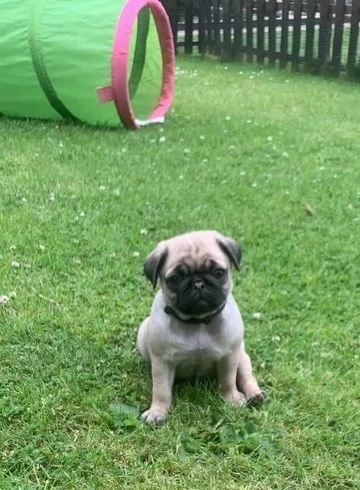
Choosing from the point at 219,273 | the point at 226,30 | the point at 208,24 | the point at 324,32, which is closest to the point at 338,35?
the point at 324,32

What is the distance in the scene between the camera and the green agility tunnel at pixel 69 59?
828 cm

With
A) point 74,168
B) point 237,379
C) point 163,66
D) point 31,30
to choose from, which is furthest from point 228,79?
point 237,379

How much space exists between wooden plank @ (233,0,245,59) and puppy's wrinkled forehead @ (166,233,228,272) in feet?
40.0

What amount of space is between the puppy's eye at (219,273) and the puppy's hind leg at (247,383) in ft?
1.49

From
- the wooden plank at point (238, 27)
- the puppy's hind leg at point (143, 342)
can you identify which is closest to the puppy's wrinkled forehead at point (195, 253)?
the puppy's hind leg at point (143, 342)

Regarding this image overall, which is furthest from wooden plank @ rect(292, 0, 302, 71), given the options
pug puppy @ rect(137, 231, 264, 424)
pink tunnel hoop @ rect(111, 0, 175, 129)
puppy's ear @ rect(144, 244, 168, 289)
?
puppy's ear @ rect(144, 244, 168, 289)

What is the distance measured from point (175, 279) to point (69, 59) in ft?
19.1

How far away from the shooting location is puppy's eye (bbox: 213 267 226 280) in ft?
10.7

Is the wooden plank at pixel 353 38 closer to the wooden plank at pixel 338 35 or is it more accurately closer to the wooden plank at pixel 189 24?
the wooden plank at pixel 338 35

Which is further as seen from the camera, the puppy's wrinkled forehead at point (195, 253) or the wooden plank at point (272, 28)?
the wooden plank at point (272, 28)

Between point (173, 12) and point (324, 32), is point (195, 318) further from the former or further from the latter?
point (173, 12)

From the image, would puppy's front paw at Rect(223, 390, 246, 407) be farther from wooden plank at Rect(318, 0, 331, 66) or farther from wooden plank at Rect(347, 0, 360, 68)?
wooden plank at Rect(318, 0, 331, 66)

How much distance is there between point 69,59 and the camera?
→ 8.47 m

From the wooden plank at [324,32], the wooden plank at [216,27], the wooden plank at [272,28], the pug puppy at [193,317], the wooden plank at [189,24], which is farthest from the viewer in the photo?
the wooden plank at [189,24]
